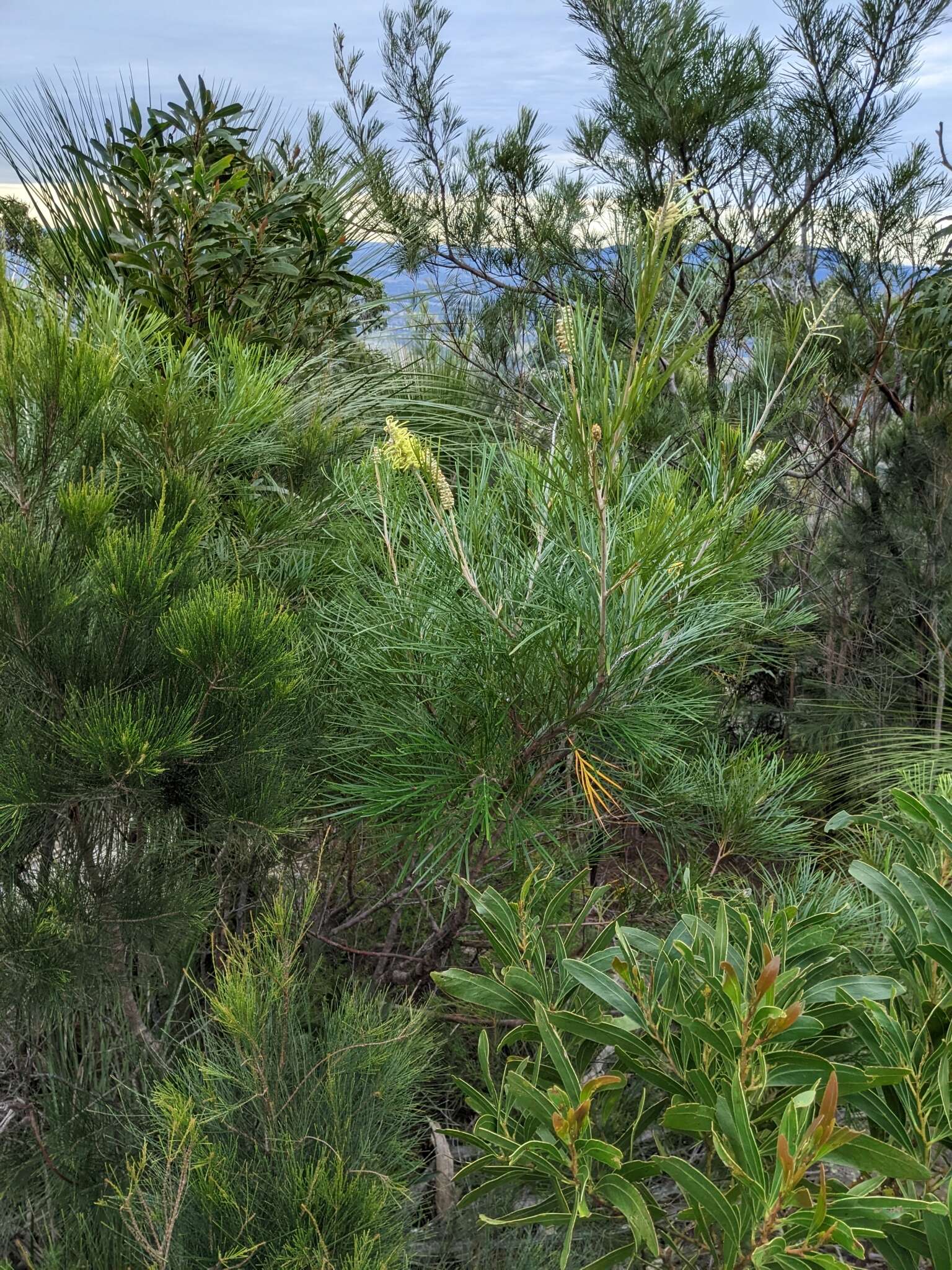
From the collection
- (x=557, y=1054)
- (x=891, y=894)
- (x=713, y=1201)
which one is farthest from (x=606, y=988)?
(x=891, y=894)

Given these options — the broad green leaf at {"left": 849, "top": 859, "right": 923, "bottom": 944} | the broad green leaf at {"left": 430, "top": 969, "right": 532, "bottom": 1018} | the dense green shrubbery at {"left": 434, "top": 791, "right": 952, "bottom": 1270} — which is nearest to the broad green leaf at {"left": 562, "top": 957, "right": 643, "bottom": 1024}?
the dense green shrubbery at {"left": 434, "top": 791, "right": 952, "bottom": 1270}

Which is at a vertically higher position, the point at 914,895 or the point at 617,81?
the point at 617,81

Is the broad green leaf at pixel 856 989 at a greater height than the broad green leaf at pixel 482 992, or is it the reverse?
the broad green leaf at pixel 482 992

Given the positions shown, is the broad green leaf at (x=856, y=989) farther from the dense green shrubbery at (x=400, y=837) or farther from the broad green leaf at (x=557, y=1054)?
the broad green leaf at (x=557, y=1054)

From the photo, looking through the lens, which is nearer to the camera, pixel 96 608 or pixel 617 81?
pixel 96 608

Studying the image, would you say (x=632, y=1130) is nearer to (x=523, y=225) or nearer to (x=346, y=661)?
(x=346, y=661)

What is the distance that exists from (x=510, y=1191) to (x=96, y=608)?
0.80 meters

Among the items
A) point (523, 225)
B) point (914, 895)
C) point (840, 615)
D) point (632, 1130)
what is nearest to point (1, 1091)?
point (632, 1130)

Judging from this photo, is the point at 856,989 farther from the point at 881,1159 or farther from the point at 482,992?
the point at 482,992

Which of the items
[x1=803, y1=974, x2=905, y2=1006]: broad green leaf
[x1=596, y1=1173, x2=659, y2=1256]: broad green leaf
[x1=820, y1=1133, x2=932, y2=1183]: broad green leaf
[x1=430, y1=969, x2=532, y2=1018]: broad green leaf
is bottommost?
[x1=596, y1=1173, x2=659, y2=1256]: broad green leaf

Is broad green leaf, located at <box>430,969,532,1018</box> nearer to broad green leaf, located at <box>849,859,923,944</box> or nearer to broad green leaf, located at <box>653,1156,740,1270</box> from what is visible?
broad green leaf, located at <box>653,1156,740,1270</box>

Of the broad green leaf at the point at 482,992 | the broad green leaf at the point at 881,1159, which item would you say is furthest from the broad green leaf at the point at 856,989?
the broad green leaf at the point at 482,992

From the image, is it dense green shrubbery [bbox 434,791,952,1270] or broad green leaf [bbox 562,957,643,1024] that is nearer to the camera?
dense green shrubbery [bbox 434,791,952,1270]

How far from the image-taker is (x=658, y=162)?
2.75m
